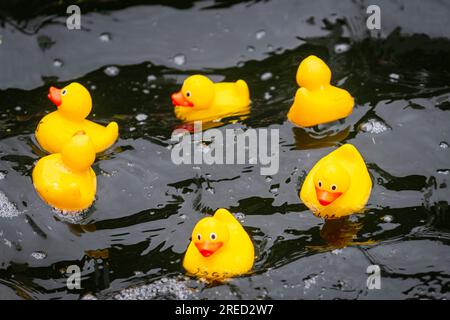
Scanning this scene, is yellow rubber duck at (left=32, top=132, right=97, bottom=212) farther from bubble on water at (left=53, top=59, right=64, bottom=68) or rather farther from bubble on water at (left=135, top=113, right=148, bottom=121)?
bubble on water at (left=53, top=59, right=64, bottom=68)

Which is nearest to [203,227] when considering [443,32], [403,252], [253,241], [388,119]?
[253,241]

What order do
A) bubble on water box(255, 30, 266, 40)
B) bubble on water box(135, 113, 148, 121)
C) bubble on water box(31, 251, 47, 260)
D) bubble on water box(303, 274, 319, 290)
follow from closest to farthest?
bubble on water box(303, 274, 319, 290)
bubble on water box(31, 251, 47, 260)
bubble on water box(135, 113, 148, 121)
bubble on water box(255, 30, 266, 40)

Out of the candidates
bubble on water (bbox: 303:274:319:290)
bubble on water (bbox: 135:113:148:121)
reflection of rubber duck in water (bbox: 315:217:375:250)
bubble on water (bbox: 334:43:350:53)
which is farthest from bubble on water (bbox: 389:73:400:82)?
bubble on water (bbox: 303:274:319:290)

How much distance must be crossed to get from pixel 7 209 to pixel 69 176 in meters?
0.35

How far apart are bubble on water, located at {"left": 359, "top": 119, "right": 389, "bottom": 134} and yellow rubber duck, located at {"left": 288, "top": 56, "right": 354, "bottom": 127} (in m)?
0.13

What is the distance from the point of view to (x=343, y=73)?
410 cm

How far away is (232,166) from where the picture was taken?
137 inches

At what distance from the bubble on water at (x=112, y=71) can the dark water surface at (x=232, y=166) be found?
0.03 m

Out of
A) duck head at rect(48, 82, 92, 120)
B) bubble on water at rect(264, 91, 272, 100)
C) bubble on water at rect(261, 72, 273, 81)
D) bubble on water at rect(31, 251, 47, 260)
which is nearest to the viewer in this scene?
bubble on water at rect(31, 251, 47, 260)

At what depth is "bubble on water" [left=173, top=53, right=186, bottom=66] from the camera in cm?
430

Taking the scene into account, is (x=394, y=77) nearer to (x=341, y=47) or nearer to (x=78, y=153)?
(x=341, y=47)

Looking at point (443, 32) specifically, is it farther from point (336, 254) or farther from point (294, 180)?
point (336, 254)

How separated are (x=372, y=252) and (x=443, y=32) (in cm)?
179

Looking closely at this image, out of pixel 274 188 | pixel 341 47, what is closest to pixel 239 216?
pixel 274 188
